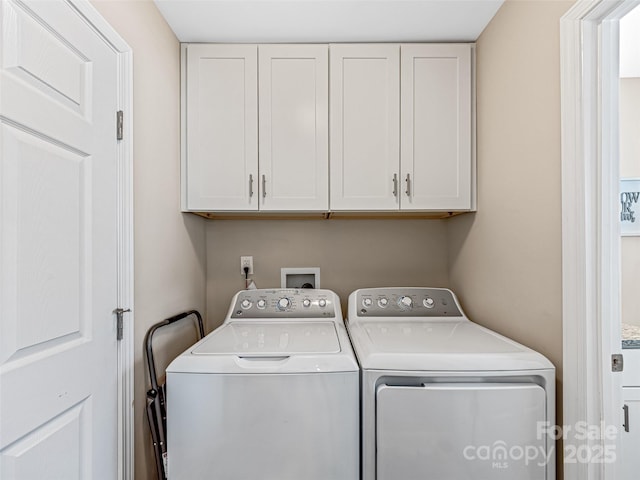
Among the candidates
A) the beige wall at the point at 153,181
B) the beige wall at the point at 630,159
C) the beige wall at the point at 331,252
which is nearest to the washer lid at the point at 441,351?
the beige wall at the point at 331,252

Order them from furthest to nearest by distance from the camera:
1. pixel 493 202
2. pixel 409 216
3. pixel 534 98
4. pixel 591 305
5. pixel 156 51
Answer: pixel 409 216 → pixel 493 202 → pixel 156 51 → pixel 534 98 → pixel 591 305

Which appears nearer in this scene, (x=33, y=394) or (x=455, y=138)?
(x=33, y=394)

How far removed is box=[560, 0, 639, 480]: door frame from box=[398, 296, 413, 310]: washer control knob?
87 centimetres

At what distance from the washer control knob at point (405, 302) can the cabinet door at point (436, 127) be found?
500mm

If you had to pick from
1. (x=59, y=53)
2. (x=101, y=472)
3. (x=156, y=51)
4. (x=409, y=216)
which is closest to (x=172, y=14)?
(x=156, y=51)

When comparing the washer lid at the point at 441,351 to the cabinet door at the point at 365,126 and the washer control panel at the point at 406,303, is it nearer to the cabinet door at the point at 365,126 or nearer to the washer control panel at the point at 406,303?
the washer control panel at the point at 406,303

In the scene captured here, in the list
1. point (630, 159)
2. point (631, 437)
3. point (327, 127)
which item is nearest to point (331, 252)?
point (327, 127)

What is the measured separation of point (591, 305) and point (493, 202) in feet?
2.35

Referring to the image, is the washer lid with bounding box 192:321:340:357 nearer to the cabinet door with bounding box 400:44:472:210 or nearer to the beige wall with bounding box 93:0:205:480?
the beige wall with bounding box 93:0:205:480

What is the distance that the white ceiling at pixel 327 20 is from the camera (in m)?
1.57

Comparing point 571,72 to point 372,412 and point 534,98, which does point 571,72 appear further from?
point 372,412

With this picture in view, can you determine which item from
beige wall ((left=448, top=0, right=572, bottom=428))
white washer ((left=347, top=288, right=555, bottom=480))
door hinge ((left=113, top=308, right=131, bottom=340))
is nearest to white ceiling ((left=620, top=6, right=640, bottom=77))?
beige wall ((left=448, top=0, right=572, bottom=428))

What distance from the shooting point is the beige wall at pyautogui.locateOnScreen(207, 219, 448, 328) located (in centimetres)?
224

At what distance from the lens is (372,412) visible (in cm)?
A: 118
